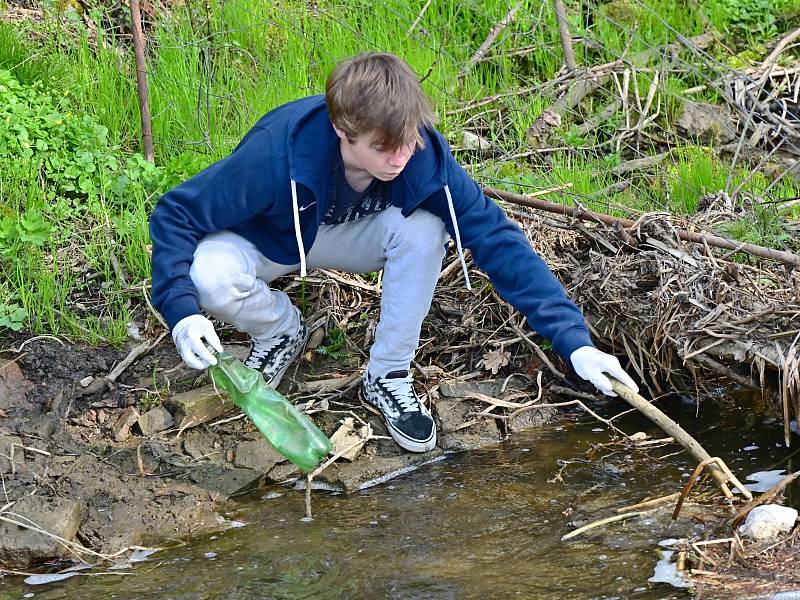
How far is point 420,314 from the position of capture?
331 cm

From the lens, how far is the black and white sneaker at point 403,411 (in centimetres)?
334

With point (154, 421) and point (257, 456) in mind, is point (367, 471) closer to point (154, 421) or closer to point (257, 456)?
point (257, 456)

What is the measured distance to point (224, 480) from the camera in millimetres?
3148

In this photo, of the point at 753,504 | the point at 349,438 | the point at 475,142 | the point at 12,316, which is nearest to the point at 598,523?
the point at 753,504

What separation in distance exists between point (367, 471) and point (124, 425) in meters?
0.85

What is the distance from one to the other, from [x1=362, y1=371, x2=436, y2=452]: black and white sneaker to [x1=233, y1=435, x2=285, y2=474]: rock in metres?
0.39

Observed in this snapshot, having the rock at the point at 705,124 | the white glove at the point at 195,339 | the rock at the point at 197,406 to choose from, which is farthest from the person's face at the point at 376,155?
the rock at the point at 705,124

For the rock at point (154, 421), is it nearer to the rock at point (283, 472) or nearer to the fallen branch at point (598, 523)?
the rock at point (283, 472)

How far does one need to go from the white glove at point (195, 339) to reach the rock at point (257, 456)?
486mm

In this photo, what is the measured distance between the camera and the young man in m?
2.78

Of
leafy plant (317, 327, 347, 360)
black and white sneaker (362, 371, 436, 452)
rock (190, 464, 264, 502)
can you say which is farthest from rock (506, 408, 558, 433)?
rock (190, 464, 264, 502)

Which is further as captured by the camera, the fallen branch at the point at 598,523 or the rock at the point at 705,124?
the rock at the point at 705,124

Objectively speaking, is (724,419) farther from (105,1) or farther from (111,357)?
(105,1)

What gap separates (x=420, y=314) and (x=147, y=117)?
1909 mm
